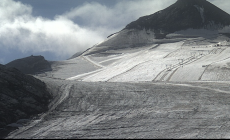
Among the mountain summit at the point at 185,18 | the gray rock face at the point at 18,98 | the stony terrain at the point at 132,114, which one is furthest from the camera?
the mountain summit at the point at 185,18

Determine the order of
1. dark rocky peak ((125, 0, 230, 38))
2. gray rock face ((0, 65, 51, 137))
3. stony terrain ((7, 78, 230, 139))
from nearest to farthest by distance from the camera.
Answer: stony terrain ((7, 78, 230, 139)) → gray rock face ((0, 65, 51, 137)) → dark rocky peak ((125, 0, 230, 38))

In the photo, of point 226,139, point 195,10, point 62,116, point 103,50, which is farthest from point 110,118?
point 195,10

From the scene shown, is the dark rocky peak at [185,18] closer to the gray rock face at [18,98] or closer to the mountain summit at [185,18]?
the mountain summit at [185,18]

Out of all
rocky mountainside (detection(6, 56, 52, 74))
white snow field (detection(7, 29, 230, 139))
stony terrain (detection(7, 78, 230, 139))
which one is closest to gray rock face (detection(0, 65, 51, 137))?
white snow field (detection(7, 29, 230, 139))

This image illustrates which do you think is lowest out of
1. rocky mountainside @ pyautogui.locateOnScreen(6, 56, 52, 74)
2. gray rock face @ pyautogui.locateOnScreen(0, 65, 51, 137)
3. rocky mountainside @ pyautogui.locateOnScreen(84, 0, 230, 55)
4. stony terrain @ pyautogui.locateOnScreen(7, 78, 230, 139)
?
stony terrain @ pyautogui.locateOnScreen(7, 78, 230, 139)

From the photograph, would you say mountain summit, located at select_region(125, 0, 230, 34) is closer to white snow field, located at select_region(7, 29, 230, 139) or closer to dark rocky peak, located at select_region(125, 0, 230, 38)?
dark rocky peak, located at select_region(125, 0, 230, 38)

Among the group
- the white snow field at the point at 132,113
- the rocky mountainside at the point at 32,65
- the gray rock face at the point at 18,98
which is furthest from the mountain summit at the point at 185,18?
the gray rock face at the point at 18,98
